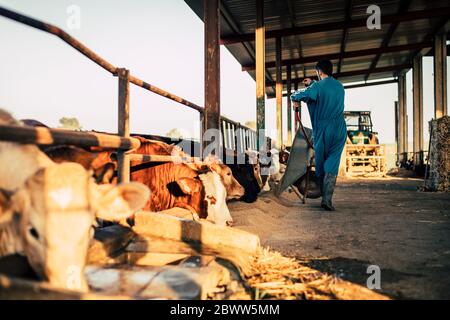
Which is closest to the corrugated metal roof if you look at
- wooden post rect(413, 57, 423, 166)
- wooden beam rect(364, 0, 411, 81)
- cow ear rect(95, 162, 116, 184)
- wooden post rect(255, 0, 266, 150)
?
wooden beam rect(364, 0, 411, 81)

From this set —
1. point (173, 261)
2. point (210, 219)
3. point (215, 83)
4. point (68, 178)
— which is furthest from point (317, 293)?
point (215, 83)

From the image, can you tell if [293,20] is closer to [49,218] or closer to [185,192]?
[185,192]

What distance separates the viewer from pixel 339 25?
39.1ft

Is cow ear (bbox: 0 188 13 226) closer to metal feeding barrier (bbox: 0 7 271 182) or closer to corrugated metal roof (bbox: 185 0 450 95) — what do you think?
metal feeding barrier (bbox: 0 7 271 182)

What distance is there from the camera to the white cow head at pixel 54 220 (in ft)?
5.18

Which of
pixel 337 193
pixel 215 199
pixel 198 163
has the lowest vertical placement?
pixel 337 193

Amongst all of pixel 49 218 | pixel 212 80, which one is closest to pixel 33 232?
pixel 49 218

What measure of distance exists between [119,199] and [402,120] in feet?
65.8

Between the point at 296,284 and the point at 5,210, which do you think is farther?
the point at 296,284

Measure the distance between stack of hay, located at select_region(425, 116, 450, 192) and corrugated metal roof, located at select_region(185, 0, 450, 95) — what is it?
452 centimetres

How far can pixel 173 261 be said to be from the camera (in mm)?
2467

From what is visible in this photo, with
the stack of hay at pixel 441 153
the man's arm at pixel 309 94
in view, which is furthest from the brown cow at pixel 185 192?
the stack of hay at pixel 441 153

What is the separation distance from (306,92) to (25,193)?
14.3 feet

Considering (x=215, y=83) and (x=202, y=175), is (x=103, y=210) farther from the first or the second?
(x=215, y=83)
